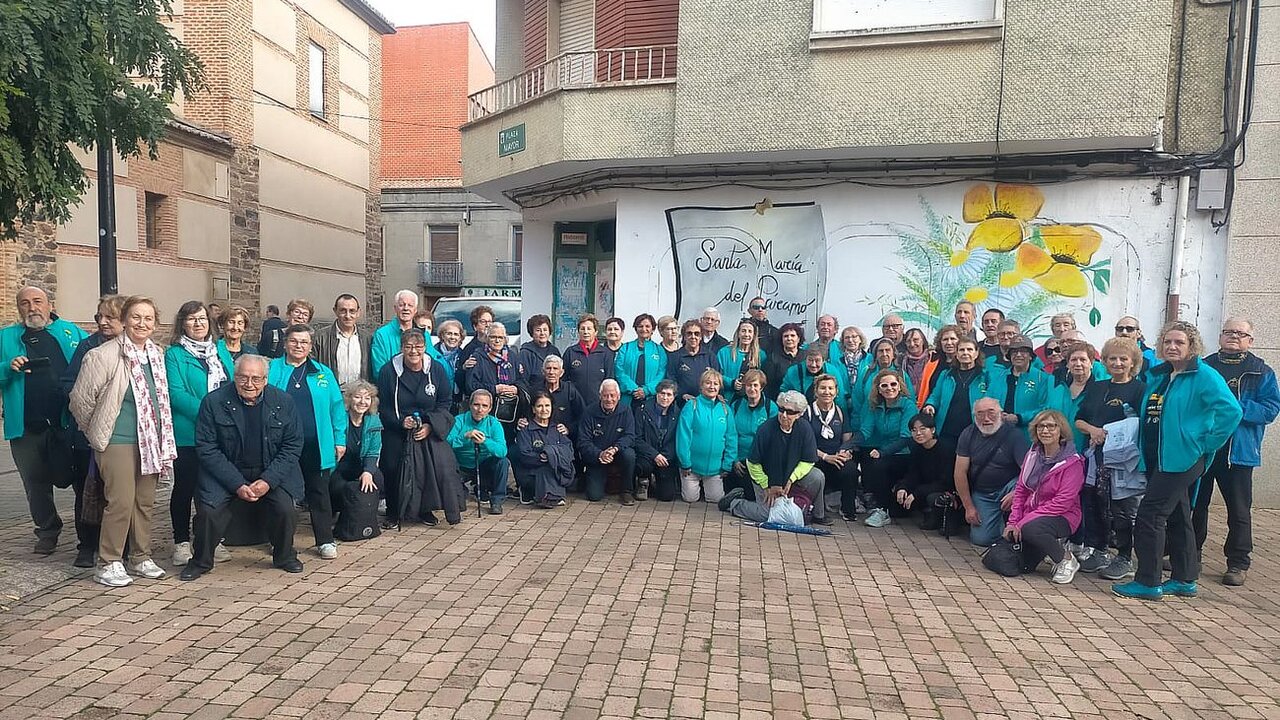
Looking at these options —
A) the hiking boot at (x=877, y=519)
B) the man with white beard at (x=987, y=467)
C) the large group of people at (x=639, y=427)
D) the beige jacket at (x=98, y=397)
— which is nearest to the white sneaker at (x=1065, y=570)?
the large group of people at (x=639, y=427)

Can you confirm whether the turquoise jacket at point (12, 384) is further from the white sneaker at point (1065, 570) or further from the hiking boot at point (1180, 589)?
the hiking boot at point (1180, 589)

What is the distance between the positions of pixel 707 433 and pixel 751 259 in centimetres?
352

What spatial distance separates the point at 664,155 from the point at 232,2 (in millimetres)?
14185

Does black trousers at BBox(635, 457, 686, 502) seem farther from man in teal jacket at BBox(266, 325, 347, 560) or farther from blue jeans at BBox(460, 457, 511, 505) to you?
man in teal jacket at BBox(266, 325, 347, 560)

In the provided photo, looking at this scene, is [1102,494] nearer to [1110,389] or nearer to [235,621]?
[1110,389]

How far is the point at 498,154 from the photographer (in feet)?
39.5

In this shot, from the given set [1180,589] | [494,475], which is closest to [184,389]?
[494,475]

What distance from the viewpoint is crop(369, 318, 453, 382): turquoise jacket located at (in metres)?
7.39

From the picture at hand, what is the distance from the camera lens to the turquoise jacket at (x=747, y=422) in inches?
320

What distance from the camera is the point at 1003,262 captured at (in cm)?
969

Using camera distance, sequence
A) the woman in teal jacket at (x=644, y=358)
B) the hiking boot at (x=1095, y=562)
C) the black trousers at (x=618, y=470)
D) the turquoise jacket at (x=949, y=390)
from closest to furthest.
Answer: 1. the hiking boot at (x=1095, y=562)
2. the turquoise jacket at (x=949, y=390)
3. the black trousers at (x=618, y=470)
4. the woman in teal jacket at (x=644, y=358)

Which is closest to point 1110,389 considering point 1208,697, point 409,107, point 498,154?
point 1208,697

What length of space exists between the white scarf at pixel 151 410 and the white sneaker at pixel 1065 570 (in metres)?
6.20

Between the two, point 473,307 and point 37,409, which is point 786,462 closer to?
point 37,409
